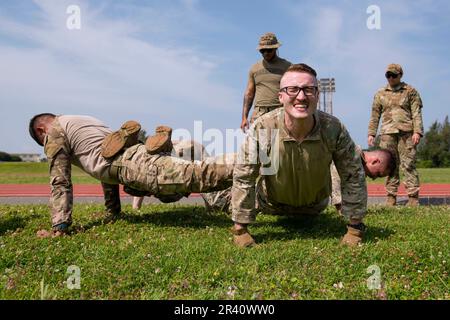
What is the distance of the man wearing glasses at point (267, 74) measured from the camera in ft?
24.3

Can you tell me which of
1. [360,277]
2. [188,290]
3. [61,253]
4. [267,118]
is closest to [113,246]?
[61,253]

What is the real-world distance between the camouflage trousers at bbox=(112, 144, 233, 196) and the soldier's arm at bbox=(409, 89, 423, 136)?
16.5 ft

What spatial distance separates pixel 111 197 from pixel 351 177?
3.51 meters

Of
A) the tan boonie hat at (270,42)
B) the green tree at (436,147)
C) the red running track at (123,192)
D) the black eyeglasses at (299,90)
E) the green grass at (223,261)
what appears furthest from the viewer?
the green tree at (436,147)

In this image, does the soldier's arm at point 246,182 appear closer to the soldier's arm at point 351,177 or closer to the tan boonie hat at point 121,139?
the soldier's arm at point 351,177

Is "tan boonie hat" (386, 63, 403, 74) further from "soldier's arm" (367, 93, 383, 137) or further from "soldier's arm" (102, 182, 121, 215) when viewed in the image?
"soldier's arm" (102, 182, 121, 215)

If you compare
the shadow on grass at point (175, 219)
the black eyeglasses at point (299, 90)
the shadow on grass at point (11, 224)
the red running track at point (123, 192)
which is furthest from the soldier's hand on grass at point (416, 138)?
the shadow on grass at point (11, 224)

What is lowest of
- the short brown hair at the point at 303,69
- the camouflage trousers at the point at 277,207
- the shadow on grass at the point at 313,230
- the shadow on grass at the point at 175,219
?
the shadow on grass at the point at 175,219

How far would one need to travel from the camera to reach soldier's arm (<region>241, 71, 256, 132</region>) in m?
7.89

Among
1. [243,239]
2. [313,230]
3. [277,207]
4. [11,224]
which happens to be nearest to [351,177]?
[313,230]

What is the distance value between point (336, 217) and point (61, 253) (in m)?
3.62

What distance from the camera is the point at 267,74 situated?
7.57 metres

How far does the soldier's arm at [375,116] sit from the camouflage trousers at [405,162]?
30 cm

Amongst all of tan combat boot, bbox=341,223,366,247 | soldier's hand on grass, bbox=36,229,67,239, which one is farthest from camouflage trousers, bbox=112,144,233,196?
tan combat boot, bbox=341,223,366,247
